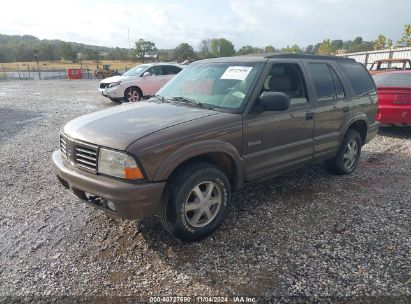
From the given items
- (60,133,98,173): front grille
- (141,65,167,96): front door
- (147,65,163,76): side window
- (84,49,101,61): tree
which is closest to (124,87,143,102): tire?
(141,65,167,96): front door

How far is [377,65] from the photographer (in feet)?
45.9

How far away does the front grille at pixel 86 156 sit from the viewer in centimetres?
285

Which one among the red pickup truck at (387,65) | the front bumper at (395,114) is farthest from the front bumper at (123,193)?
the red pickup truck at (387,65)

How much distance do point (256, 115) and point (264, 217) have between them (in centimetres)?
117

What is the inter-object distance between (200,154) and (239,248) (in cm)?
98

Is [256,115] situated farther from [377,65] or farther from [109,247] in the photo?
[377,65]

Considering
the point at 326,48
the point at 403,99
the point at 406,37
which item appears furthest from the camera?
the point at 326,48

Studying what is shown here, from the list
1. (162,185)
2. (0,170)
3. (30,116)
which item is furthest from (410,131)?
(30,116)

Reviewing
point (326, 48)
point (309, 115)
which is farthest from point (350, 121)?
point (326, 48)

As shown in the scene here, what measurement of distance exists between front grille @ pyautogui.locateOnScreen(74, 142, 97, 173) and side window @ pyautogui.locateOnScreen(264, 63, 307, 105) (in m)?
2.04

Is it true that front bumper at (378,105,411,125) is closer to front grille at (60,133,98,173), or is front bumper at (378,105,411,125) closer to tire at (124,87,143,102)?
front grille at (60,133,98,173)

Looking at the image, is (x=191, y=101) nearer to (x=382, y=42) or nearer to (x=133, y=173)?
(x=133, y=173)

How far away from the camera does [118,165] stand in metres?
2.70

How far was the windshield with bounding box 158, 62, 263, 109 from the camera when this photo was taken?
11.4ft
